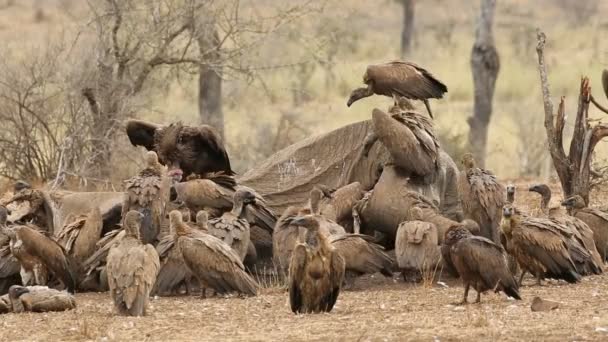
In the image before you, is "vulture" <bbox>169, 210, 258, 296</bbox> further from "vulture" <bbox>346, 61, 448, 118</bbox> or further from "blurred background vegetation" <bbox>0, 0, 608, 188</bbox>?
"blurred background vegetation" <bbox>0, 0, 608, 188</bbox>

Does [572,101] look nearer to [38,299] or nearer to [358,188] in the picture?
[358,188]

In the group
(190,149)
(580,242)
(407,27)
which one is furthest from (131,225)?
(407,27)

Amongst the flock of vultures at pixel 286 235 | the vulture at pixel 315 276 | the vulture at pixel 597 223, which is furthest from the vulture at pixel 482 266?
the vulture at pixel 597 223

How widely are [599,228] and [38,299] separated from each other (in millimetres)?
5733

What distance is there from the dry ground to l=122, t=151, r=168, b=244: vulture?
1.06m

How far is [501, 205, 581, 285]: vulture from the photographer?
41.8ft

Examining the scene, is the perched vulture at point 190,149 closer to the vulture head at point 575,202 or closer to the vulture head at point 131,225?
the vulture head at point 131,225

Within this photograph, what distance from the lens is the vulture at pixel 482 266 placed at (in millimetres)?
11359

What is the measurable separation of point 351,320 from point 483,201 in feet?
10.5

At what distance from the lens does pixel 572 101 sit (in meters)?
36.2

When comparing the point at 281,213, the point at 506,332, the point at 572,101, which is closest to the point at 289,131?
the point at 281,213

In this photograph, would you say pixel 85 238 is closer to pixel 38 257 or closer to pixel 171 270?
pixel 38 257

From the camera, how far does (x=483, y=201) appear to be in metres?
13.5

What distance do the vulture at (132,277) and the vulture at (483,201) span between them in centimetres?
338
